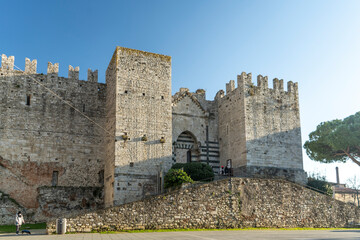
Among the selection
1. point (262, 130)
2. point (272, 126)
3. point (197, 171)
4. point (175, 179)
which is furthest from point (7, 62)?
point (272, 126)

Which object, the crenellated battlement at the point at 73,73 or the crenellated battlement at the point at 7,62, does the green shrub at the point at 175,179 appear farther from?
the crenellated battlement at the point at 7,62

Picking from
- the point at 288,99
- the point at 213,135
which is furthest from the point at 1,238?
the point at 288,99

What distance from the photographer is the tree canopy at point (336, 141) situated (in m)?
29.9

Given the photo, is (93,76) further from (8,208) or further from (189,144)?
(8,208)

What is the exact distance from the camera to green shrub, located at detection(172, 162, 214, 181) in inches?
940

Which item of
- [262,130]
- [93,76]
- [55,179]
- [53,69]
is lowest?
[55,179]

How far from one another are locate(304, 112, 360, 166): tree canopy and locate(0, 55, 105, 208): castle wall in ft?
57.2

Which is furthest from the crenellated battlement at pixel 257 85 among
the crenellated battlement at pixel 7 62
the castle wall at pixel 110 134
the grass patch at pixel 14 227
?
the grass patch at pixel 14 227

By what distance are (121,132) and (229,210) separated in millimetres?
8042

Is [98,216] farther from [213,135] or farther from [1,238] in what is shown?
[213,135]

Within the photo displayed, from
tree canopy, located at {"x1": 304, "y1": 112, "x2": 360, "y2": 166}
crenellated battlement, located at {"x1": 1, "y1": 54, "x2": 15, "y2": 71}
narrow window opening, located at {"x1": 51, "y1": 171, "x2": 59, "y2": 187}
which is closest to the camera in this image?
narrow window opening, located at {"x1": 51, "y1": 171, "x2": 59, "y2": 187}

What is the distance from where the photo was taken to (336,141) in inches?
1185

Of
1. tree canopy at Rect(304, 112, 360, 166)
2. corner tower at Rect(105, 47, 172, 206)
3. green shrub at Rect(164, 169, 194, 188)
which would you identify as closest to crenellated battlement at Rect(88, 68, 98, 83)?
corner tower at Rect(105, 47, 172, 206)

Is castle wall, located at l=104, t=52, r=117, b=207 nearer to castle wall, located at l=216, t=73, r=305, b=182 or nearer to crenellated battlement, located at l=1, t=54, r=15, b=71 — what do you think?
crenellated battlement, located at l=1, t=54, r=15, b=71
